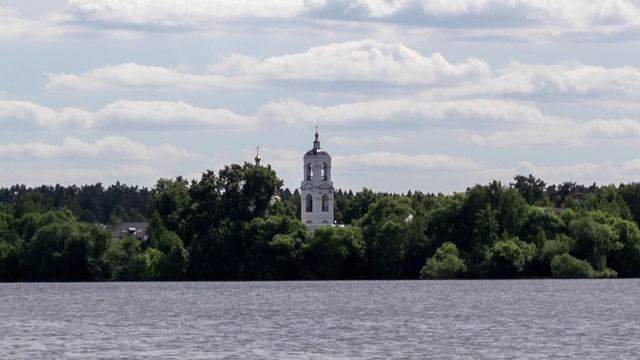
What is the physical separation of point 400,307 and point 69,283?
61226 millimetres

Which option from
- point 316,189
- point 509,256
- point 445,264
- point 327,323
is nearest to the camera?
point 327,323

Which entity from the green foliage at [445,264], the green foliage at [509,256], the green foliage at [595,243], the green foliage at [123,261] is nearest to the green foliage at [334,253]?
the green foliage at [445,264]

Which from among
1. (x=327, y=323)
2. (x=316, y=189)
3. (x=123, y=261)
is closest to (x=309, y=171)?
(x=316, y=189)

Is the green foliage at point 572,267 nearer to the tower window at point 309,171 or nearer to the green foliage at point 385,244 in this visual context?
the green foliage at point 385,244

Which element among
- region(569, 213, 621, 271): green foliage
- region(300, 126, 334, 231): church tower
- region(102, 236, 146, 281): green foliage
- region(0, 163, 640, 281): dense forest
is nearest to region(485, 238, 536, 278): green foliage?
region(0, 163, 640, 281): dense forest

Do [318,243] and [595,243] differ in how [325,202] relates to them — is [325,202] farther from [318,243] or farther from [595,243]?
[595,243]

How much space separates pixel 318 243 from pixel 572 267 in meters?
20.0

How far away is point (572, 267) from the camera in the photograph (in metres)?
139

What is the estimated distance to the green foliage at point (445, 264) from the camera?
462ft

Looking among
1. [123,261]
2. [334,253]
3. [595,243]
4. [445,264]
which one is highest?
[595,243]

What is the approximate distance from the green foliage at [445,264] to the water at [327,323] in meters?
13.6

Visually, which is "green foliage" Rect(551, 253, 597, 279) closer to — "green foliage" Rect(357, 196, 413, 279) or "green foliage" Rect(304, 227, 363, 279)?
"green foliage" Rect(357, 196, 413, 279)

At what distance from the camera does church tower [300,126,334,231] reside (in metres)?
188

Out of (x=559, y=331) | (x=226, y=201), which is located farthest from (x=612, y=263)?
(x=559, y=331)
